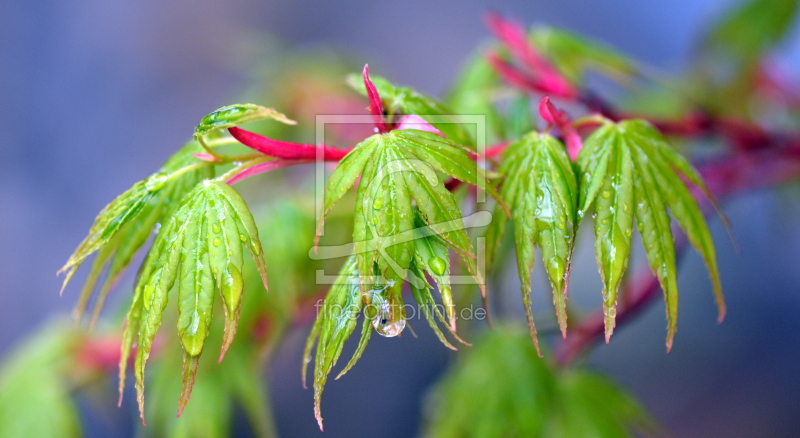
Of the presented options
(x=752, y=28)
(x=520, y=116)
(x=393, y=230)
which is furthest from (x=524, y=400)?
(x=752, y=28)

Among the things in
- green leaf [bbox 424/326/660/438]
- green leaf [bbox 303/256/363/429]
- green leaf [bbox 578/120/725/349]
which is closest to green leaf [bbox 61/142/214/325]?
green leaf [bbox 303/256/363/429]

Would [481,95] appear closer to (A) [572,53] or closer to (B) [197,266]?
(A) [572,53]

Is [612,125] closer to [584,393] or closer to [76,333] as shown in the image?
[584,393]

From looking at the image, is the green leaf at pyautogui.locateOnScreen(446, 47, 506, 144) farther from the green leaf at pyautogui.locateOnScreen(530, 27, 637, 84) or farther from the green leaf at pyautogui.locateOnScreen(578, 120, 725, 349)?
the green leaf at pyautogui.locateOnScreen(578, 120, 725, 349)

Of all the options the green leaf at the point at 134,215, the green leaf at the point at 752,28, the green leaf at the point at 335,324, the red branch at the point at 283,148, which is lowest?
the green leaf at the point at 335,324

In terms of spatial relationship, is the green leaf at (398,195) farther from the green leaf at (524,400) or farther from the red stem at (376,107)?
the green leaf at (524,400)

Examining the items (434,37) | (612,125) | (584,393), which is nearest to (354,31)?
(434,37)

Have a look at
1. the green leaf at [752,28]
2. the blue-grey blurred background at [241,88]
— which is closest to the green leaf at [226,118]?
the green leaf at [752,28]
